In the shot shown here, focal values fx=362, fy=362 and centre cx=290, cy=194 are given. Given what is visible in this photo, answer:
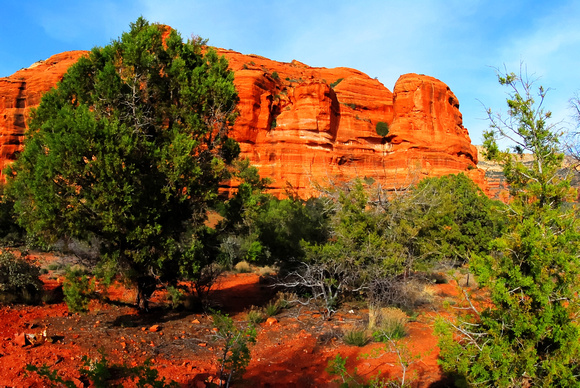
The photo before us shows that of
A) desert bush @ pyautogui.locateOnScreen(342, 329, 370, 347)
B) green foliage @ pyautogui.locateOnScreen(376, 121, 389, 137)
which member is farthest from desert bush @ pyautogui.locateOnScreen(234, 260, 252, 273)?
green foliage @ pyautogui.locateOnScreen(376, 121, 389, 137)

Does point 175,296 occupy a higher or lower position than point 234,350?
lower

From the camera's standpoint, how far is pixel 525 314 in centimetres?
460

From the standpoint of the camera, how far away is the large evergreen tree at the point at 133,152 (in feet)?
24.7

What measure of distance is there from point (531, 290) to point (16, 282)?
11.3 m

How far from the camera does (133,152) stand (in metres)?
8.14

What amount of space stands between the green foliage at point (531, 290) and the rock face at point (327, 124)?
36250 millimetres

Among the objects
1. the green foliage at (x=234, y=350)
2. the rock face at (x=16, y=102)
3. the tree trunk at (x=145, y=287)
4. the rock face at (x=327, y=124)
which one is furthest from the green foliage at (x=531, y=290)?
the rock face at (x=16, y=102)

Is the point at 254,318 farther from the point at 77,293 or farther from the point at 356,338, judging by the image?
the point at 77,293

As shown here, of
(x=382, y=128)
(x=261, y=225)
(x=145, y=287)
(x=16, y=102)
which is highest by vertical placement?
(x=16, y=102)

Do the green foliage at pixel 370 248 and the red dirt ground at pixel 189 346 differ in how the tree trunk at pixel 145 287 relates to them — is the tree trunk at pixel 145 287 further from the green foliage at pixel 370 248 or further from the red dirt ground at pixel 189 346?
the green foliage at pixel 370 248

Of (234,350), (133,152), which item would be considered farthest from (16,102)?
(234,350)

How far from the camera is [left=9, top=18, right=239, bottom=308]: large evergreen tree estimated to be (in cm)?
752

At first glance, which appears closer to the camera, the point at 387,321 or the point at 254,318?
the point at 387,321

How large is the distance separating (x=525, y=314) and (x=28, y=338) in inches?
321
